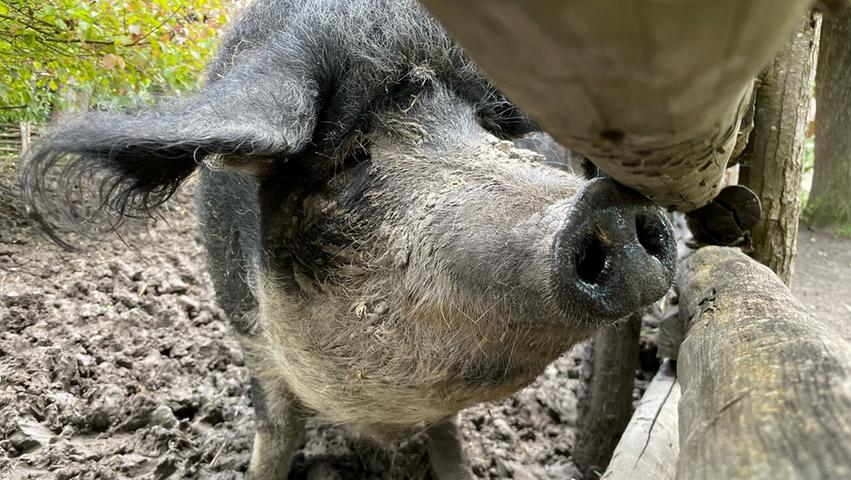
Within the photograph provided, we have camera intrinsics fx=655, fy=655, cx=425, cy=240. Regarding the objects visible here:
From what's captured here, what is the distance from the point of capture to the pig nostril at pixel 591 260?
3.24 ft

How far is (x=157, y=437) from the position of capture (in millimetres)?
2305

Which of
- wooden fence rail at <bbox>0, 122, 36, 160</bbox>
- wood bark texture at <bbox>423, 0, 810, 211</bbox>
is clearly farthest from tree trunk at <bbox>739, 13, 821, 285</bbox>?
wooden fence rail at <bbox>0, 122, 36, 160</bbox>

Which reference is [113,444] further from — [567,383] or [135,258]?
[567,383]

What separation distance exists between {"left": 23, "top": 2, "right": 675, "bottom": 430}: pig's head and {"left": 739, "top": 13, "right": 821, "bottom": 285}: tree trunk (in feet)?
2.15

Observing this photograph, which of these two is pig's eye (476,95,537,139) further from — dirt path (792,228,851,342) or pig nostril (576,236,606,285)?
dirt path (792,228,851,342)

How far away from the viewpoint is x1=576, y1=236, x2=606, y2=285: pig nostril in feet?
3.24

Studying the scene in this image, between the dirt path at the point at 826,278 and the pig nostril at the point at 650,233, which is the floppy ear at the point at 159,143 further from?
the dirt path at the point at 826,278

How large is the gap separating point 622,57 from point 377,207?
→ 1129 millimetres

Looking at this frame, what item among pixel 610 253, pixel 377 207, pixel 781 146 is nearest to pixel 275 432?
pixel 377 207

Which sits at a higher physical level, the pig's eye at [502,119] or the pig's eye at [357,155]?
the pig's eye at [502,119]

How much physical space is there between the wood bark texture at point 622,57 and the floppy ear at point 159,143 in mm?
976

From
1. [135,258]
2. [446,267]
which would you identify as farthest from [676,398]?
[135,258]

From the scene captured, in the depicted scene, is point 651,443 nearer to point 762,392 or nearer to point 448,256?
point 448,256

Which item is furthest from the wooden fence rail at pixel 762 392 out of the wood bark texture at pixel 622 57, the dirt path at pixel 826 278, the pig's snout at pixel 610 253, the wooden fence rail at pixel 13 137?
the dirt path at pixel 826 278
